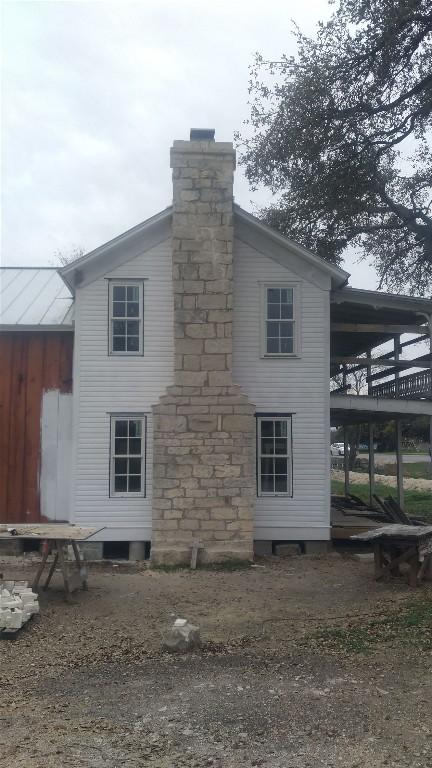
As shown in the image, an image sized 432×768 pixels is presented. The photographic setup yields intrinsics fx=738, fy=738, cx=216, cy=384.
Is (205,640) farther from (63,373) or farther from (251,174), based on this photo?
(251,174)

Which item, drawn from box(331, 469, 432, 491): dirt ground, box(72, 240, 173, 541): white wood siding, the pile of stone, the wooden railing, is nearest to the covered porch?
the wooden railing

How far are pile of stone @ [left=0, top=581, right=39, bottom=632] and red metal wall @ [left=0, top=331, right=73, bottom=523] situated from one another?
5.23 metres

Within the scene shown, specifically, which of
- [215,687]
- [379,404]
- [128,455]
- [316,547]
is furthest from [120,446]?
[215,687]

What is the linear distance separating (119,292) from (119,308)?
1.02 ft

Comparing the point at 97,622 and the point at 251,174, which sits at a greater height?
the point at 251,174

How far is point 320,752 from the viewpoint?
4957 mm

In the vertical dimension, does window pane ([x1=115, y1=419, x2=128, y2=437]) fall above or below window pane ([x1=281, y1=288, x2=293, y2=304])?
below

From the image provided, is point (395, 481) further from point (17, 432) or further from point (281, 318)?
point (17, 432)

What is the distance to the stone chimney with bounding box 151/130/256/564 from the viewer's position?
41.6ft

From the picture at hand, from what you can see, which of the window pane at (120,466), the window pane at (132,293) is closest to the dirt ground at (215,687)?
the window pane at (120,466)

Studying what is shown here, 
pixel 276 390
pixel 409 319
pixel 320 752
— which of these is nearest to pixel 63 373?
pixel 276 390

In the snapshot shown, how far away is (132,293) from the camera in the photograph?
46.7 feet

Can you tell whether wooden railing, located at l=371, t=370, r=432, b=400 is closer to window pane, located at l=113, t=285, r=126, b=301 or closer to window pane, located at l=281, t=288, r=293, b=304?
window pane, located at l=281, t=288, r=293, b=304

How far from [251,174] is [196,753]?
58.6 ft
